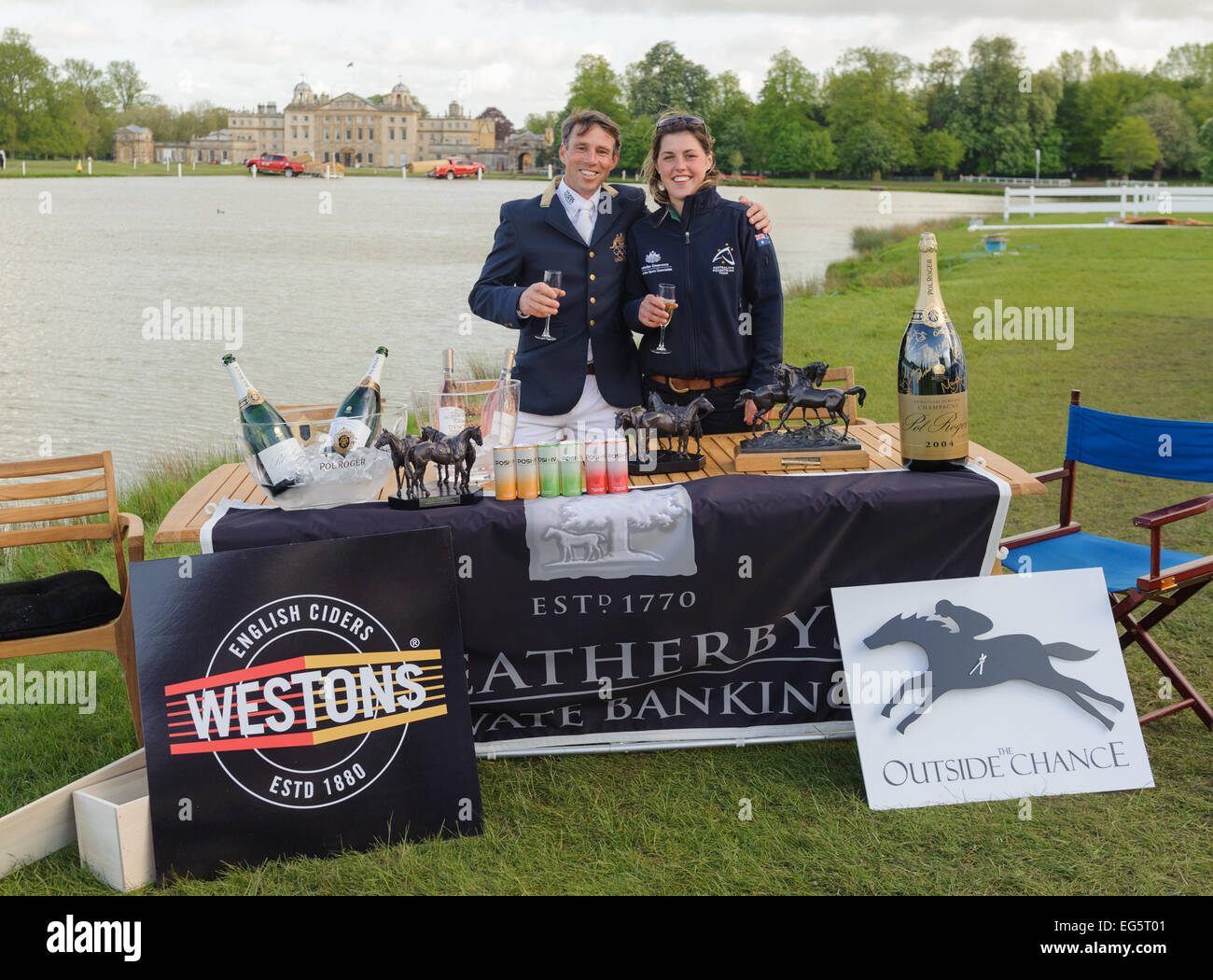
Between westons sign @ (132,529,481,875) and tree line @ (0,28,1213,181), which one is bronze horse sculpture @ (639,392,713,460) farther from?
tree line @ (0,28,1213,181)

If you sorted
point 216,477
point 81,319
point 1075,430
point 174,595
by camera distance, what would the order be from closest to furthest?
point 174,595
point 216,477
point 1075,430
point 81,319

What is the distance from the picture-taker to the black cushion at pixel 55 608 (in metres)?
3.12

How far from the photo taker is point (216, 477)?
3.39 metres

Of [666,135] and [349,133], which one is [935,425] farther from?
[349,133]

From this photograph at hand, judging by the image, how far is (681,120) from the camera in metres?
3.64

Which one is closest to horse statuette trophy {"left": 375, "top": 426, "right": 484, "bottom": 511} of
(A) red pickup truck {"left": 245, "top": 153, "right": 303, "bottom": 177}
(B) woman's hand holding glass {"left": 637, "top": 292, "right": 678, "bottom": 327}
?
(B) woman's hand holding glass {"left": 637, "top": 292, "right": 678, "bottom": 327}

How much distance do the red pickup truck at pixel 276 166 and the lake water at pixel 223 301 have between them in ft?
136

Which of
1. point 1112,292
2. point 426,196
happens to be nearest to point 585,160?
point 1112,292

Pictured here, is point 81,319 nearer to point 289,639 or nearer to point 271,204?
point 289,639

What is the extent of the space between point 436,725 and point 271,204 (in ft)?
192

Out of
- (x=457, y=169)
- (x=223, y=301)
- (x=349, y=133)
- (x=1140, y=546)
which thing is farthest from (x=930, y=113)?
(x=1140, y=546)

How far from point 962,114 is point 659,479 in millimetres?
76321

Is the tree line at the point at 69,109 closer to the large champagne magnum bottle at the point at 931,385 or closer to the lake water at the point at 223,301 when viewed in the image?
the lake water at the point at 223,301

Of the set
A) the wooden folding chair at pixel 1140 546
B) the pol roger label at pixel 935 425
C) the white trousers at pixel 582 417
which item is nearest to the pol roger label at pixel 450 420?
the white trousers at pixel 582 417
